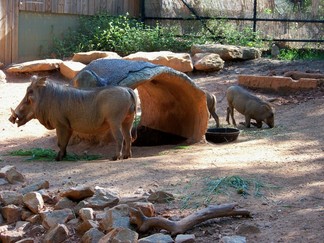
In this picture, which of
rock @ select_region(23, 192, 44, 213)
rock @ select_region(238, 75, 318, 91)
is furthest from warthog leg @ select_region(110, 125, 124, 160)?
rock @ select_region(238, 75, 318, 91)

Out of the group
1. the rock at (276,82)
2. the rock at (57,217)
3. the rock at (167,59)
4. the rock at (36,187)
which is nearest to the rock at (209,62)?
the rock at (167,59)

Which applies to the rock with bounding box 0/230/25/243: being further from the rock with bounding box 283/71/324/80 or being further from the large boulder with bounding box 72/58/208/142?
the rock with bounding box 283/71/324/80

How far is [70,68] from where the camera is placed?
13992 millimetres

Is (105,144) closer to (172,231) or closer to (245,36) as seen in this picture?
(172,231)

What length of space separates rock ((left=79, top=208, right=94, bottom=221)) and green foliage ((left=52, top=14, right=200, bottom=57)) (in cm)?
1083

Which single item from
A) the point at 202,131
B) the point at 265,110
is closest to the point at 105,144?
the point at 202,131

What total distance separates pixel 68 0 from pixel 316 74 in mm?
6772

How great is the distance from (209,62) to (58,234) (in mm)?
9887

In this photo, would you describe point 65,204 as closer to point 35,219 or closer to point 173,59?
point 35,219

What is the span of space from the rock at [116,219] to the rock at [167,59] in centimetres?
888

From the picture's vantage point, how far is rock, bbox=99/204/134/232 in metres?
5.10

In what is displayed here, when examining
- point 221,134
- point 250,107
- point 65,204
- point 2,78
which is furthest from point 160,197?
point 2,78

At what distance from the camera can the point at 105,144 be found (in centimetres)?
960

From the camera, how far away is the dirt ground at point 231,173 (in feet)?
16.5
